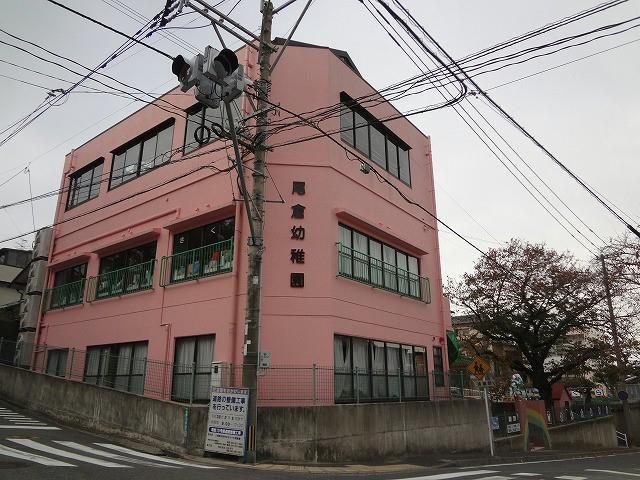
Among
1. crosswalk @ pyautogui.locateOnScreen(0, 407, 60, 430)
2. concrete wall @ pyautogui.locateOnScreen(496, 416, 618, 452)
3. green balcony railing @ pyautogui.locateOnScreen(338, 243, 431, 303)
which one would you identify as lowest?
concrete wall @ pyautogui.locateOnScreen(496, 416, 618, 452)

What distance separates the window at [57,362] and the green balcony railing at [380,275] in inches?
478

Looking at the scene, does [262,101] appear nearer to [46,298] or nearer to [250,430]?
[250,430]

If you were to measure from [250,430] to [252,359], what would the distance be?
5.11 feet

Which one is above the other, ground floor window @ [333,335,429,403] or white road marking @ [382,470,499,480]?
ground floor window @ [333,335,429,403]

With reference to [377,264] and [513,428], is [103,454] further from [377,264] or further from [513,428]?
[513,428]

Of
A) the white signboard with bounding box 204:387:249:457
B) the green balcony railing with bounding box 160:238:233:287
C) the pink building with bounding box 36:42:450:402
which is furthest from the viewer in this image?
the green balcony railing with bounding box 160:238:233:287

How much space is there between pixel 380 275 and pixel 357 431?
19.2 ft

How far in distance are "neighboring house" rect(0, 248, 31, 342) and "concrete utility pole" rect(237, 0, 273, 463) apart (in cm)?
1987

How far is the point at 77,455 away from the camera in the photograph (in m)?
9.45

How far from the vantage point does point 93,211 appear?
19250 millimetres

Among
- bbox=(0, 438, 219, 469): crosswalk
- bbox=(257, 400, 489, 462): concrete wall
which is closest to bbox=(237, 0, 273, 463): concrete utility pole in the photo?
bbox=(257, 400, 489, 462): concrete wall

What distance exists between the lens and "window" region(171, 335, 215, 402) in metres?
13.4

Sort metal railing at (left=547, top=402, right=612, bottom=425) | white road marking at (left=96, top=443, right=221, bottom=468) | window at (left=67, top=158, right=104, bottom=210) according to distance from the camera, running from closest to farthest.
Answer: white road marking at (left=96, top=443, right=221, bottom=468) → window at (left=67, top=158, right=104, bottom=210) → metal railing at (left=547, top=402, right=612, bottom=425)

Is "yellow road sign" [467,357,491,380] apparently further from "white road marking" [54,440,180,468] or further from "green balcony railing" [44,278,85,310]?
"green balcony railing" [44,278,85,310]
